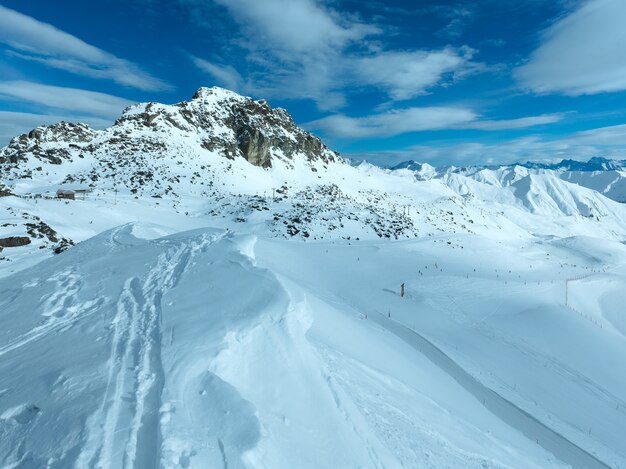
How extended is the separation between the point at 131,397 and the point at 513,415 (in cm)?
872

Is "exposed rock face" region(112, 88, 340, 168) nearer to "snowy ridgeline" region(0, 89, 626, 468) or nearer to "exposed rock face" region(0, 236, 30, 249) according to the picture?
Answer: "snowy ridgeline" region(0, 89, 626, 468)

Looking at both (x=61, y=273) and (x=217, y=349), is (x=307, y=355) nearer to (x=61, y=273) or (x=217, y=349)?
(x=217, y=349)

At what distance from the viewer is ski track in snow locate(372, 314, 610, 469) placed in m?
7.25

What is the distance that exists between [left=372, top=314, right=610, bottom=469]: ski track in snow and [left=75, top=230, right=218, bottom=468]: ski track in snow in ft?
26.3

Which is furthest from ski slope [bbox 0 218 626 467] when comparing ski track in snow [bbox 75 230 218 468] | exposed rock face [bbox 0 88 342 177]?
exposed rock face [bbox 0 88 342 177]

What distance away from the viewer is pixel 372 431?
17.6 feet

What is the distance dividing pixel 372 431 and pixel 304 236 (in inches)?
1034

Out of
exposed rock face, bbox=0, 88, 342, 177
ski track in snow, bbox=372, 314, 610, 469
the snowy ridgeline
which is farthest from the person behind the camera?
exposed rock face, bbox=0, 88, 342, 177

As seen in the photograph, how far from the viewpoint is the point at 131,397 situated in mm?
4871

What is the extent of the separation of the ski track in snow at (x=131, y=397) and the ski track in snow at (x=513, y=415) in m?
8.02

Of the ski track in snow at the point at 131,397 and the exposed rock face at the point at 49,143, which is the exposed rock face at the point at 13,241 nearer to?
the ski track in snow at the point at 131,397

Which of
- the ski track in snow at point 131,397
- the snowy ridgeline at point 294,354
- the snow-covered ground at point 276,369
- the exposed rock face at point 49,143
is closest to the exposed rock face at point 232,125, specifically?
the exposed rock face at point 49,143

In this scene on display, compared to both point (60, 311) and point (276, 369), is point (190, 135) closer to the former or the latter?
point (60, 311)

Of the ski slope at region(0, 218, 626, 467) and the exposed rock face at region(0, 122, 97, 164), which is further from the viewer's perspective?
the exposed rock face at region(0, 122, 97, 164)
